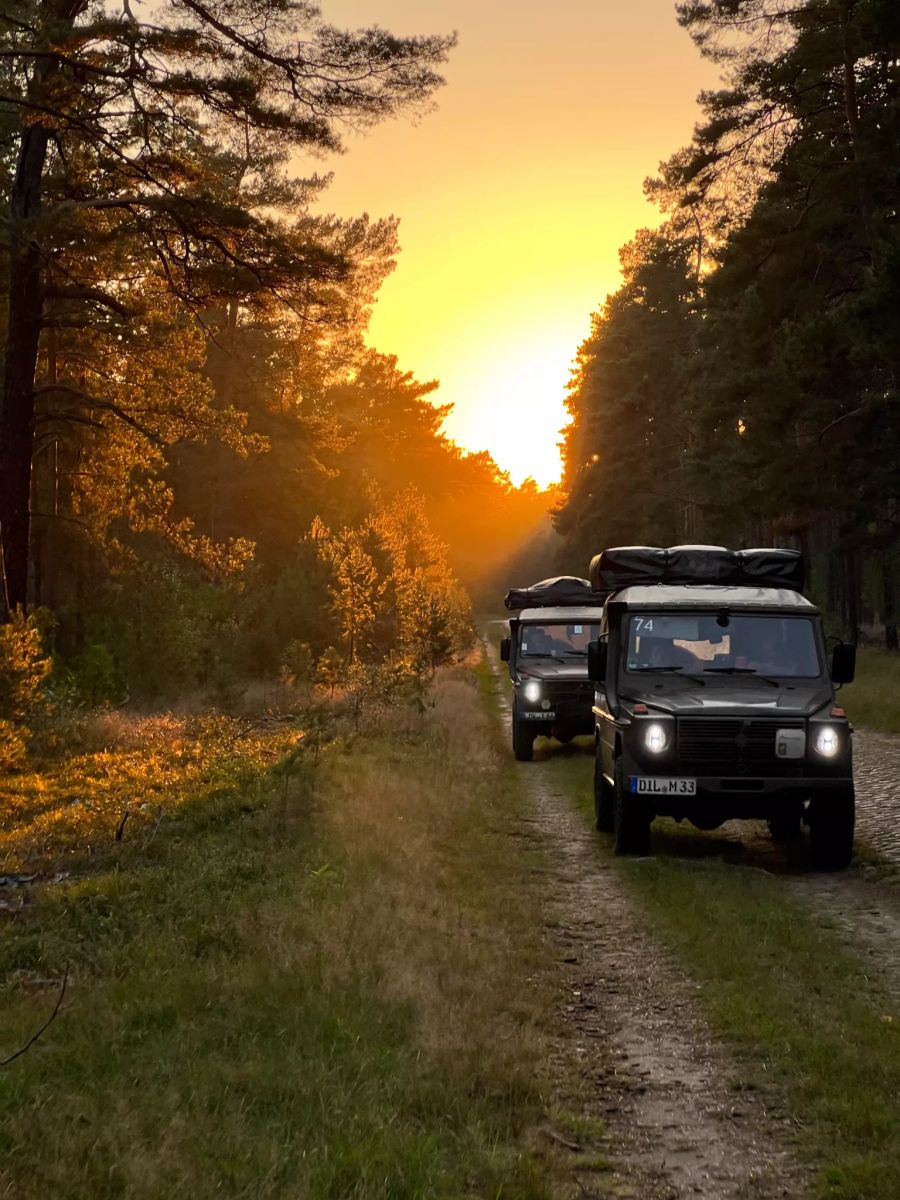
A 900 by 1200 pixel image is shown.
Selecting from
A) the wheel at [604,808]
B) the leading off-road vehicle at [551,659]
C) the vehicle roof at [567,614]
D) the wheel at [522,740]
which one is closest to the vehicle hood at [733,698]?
the wheel at [604,808]

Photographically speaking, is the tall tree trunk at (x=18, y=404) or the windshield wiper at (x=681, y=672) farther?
the tall tree trunk at (x=18, y=404)

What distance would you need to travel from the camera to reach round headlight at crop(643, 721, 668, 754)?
9.02 metres

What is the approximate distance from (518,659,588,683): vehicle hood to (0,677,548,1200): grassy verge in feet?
20.7

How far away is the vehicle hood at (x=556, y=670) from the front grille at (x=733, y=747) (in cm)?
775

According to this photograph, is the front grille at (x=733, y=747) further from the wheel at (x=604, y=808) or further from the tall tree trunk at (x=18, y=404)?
the tall tree trunk at (x=18, y=404)

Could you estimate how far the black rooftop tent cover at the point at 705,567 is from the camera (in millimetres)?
11688

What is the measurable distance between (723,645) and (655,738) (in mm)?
1642

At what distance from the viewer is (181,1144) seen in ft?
12.4

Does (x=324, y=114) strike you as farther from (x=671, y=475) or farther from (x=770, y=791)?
(x=671, y=475)

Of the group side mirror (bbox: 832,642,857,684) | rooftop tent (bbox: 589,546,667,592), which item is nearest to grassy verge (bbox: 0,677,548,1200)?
rooftop tent (bbox: 589,546,667,592)

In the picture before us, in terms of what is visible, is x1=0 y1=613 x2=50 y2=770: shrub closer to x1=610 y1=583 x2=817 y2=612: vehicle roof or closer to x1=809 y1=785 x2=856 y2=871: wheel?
x1=610 y1=583 x2=817 y2=612: vehicle roof

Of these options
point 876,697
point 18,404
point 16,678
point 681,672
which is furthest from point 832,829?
point 876,697

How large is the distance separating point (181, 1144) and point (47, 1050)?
4.12 feet

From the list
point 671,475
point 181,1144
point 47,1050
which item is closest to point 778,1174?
point 181,1144
